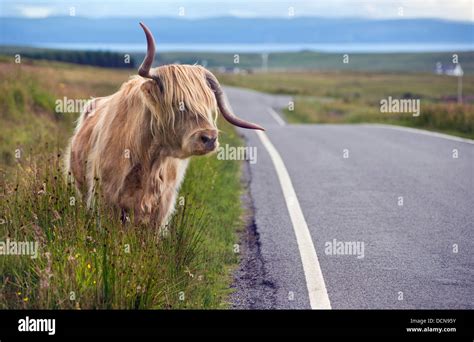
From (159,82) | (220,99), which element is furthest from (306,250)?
(159,82)

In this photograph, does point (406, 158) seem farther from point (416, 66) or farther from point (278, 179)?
point (416, 66)

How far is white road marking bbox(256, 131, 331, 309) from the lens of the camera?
21.2 ft

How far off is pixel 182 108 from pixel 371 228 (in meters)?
3.06

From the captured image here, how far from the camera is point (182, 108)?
6.81m

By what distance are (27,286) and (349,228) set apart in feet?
13.0

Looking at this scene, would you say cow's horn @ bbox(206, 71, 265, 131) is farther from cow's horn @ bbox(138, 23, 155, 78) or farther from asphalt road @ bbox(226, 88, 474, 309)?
asphalt road @ bbox(226, 88, 474, 309)

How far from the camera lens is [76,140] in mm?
8555

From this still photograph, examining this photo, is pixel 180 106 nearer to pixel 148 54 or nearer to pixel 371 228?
pixel 148 54

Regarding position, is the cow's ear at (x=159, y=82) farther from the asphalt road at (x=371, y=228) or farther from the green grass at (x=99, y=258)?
the asphalt road at (x=371, y=228)

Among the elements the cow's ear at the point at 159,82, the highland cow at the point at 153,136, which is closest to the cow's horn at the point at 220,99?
the highland cow at the point at 153,136

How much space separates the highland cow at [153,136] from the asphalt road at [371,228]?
3.36 ft

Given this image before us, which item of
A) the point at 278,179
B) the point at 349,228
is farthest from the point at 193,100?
the point at 278,179

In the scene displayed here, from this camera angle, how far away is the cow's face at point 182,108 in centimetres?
671

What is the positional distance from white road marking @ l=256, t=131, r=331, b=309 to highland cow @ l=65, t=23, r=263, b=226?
4.20 feet
